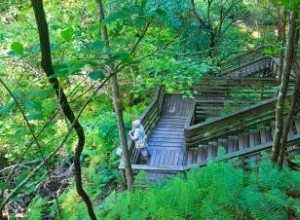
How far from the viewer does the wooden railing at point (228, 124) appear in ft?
30.5

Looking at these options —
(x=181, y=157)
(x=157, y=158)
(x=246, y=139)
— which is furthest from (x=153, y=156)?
(x=246, y=139)

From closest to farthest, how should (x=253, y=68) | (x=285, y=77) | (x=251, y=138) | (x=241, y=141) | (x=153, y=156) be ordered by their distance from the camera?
(x=285, y=77)
(x=251, y=138)
(x=241, y=141)
(x=153, y=156)
(x=253, y=68)

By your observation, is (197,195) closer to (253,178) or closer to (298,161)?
(253,178)

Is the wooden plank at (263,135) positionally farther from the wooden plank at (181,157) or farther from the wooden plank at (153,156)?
the wooden plank at (153,156)

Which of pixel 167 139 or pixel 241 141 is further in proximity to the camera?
pixel 167 139

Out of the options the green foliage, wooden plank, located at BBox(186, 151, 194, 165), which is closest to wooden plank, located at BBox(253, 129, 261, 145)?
wooden plank, located at BBox(186, 151, 194, 165)

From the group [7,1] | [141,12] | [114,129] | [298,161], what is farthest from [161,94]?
[141,12]

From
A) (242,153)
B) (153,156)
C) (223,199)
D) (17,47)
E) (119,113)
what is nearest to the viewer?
(17,47)

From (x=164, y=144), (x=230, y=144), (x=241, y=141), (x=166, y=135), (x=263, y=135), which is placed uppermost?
(x=263, y=135)

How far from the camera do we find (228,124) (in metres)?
9.66

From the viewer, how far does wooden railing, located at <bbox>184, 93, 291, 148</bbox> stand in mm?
9289

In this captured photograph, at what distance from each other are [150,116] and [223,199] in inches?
280

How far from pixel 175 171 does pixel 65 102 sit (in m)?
6.78

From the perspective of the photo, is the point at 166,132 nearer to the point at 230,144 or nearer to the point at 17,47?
the point at 230,144
